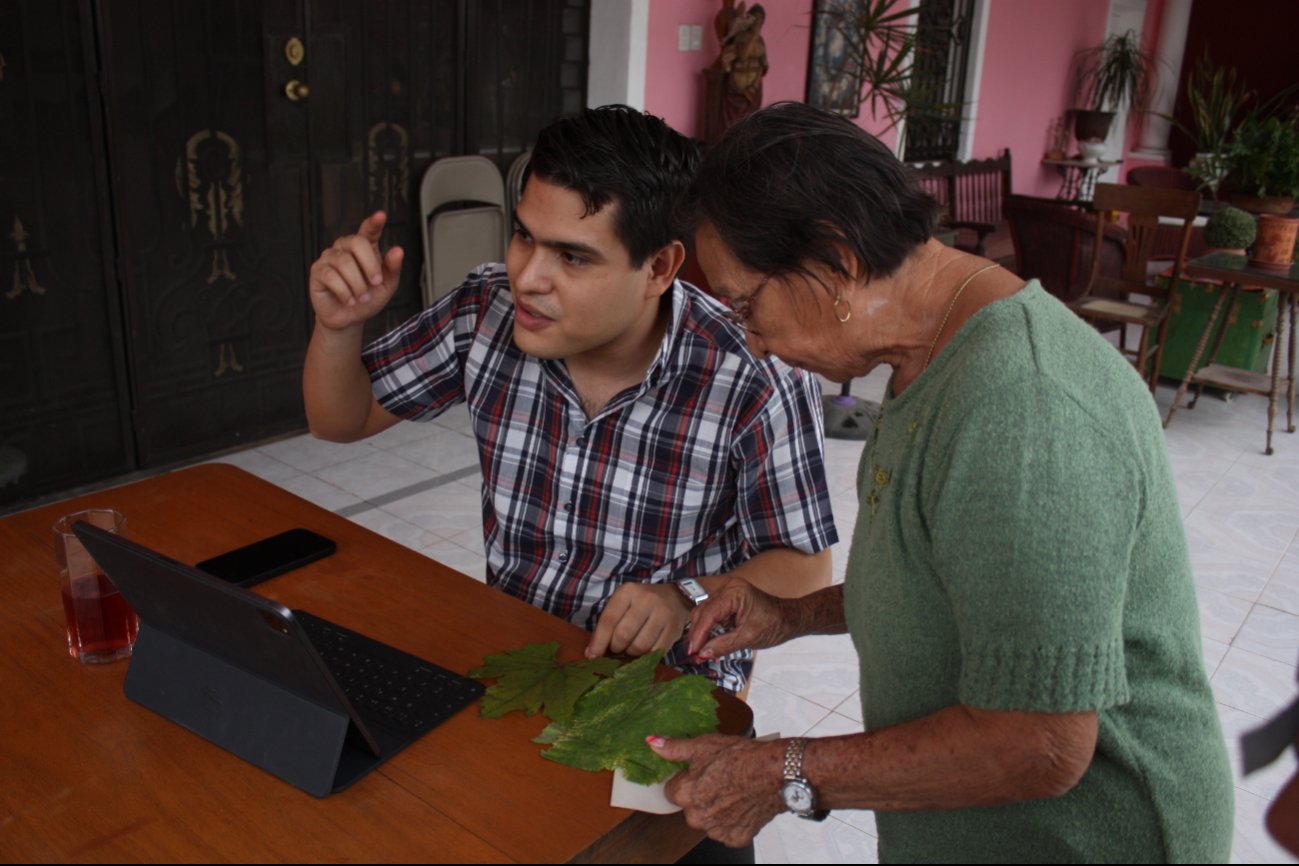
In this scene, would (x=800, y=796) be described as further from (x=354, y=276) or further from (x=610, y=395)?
(x=354, y=276)

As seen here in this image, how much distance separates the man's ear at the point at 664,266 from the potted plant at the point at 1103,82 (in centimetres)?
938

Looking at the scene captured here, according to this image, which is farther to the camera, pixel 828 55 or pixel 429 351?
pixel 828 55

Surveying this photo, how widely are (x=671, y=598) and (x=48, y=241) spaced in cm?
300

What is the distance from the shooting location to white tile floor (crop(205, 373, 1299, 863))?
108 inches

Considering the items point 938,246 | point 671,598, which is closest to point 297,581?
point 671,598

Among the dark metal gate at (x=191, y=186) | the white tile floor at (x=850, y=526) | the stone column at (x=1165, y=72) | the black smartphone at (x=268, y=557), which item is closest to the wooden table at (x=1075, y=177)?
the stone column at (x=1165, y=72)

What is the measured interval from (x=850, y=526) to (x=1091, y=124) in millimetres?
7488

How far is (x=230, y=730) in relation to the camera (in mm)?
1116

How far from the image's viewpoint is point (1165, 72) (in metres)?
11.6

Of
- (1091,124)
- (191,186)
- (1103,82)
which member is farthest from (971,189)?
(191,186)

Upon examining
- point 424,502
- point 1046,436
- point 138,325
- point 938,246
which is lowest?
point 424,502

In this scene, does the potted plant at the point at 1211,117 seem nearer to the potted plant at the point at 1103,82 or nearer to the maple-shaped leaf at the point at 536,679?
the potted plant at the point at 1103,82

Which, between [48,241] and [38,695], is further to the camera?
[48,241]

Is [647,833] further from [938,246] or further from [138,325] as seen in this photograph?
[138,325]
